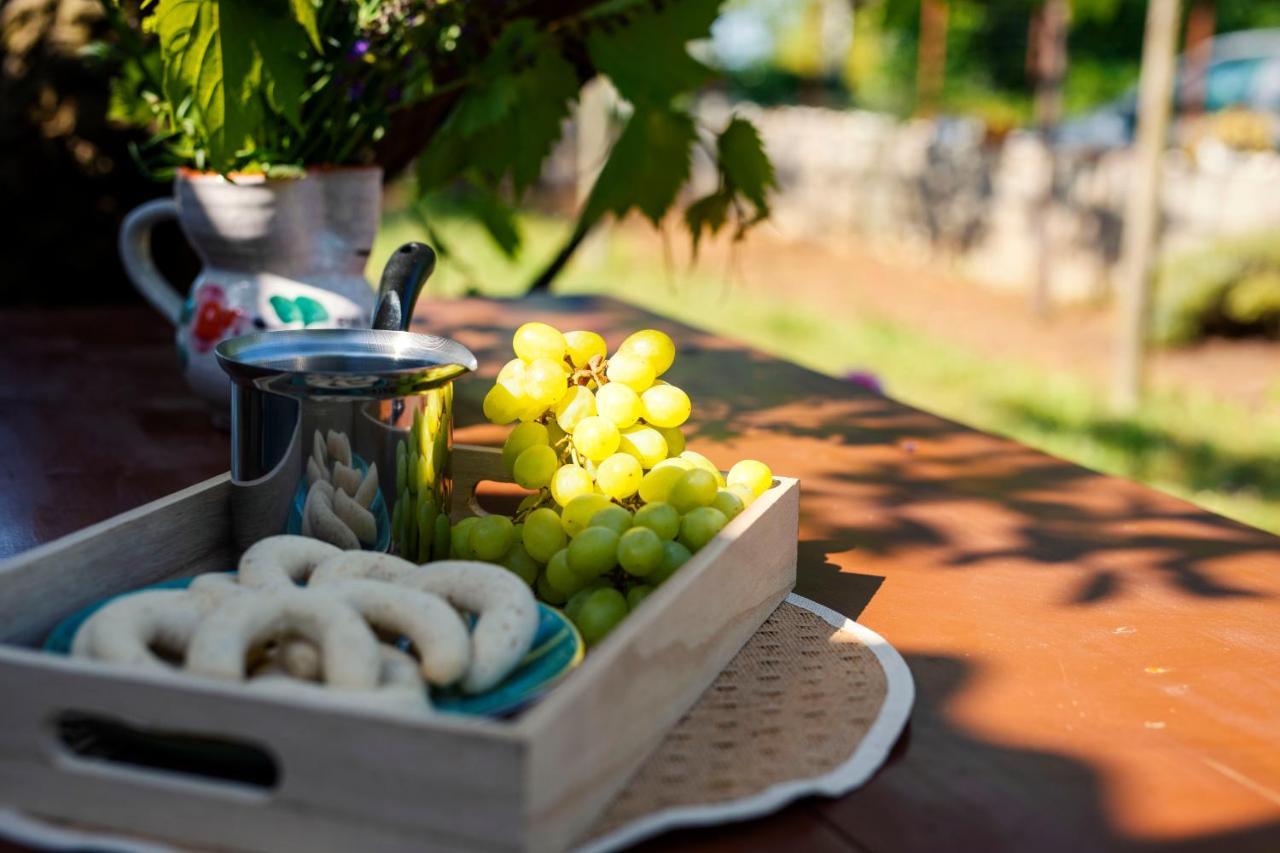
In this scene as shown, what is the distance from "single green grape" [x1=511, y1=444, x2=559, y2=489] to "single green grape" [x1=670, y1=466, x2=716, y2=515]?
0.11 metres

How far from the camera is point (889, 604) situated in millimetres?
984

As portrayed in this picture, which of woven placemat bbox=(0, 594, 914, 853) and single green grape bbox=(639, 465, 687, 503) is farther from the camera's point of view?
single green grape bbox=(639, 465, 687, 503)

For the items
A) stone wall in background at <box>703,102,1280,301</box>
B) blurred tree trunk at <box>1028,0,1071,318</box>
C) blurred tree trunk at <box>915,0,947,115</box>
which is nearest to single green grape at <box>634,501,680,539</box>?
stone wall in background at <box>703,102,1280,301</box>

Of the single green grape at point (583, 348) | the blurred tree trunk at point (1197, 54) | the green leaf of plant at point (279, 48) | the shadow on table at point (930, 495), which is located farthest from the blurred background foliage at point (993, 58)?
the single green grape at point (583, 348)

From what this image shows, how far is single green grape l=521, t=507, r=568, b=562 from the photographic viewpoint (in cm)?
88

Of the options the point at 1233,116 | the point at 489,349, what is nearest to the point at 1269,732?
the point at 489,349

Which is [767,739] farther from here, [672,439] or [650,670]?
[672,439]

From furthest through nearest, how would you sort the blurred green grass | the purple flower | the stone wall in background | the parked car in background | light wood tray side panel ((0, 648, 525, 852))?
the parked car in background → the stone wall in background → the blurred green grass → the purple flower → light wood tray side panel ((0, 648, 525, 852))

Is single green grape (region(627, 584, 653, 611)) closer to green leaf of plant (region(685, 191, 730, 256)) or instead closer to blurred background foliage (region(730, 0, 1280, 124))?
green leaf of plant (region(685, 191, 730, 256))

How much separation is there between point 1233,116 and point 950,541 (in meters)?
6.82

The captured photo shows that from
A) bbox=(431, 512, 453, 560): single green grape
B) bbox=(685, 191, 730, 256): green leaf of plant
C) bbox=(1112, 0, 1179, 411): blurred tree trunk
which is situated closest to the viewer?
bbox=(431, 512, 453, 560): single green grape

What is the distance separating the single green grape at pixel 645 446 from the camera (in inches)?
36.7

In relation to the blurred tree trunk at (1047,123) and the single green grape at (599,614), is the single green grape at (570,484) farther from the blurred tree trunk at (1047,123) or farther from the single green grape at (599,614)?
the blurred tree trunk at (1047,123)

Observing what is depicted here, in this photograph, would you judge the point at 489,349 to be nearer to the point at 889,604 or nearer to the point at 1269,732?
the point at 889,604
